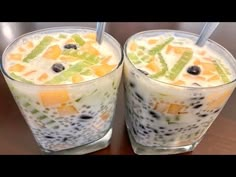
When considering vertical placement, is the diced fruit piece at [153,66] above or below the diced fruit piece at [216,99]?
above

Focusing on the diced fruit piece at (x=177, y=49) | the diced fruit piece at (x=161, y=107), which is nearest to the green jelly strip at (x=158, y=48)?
the diced fruit piece at (x=177, y=49)

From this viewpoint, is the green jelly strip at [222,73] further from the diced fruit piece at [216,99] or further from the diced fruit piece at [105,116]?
the diced fruit piece at [105,116]

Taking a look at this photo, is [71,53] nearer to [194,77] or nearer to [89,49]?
[89,49]

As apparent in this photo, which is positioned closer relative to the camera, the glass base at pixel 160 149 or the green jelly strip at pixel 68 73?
the green jelly strip at pixel 68 73

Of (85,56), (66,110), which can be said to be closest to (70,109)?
(66,110)
